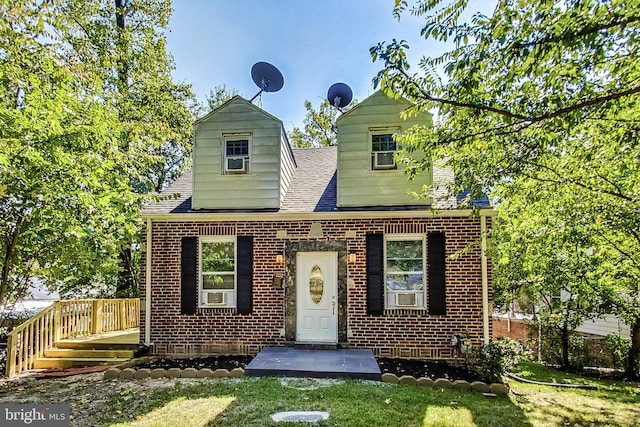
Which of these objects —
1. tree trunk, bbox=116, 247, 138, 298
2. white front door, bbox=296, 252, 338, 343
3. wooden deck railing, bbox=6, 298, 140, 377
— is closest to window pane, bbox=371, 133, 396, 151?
white front door, bbox=296, 252, 338, 343

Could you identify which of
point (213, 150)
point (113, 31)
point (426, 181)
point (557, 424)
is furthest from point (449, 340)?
point (113, 31)

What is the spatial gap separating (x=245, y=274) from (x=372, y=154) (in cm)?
421

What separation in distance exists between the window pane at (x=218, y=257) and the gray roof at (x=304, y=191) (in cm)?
109

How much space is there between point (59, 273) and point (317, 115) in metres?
16.8

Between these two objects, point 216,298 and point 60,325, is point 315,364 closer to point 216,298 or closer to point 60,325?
point 216,298

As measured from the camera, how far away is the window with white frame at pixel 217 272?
866cm

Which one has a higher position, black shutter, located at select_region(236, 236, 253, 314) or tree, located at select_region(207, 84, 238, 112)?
tree, located at select_region(207, 84, 238, 112)

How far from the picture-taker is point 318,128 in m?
21.9

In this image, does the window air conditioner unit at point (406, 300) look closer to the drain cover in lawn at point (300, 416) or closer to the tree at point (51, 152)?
the drain cover in lawn at point (300, 416)

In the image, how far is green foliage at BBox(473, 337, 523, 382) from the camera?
21.7 ft

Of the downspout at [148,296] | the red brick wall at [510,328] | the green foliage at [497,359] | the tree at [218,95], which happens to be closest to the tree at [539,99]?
the green foliage at [497,359]

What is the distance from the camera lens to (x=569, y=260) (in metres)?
9.12

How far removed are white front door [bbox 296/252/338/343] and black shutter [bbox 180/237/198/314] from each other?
2.49 metres

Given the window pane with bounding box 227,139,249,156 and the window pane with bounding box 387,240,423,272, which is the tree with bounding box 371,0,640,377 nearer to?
the window pane with bounding box 387,240,423,272
